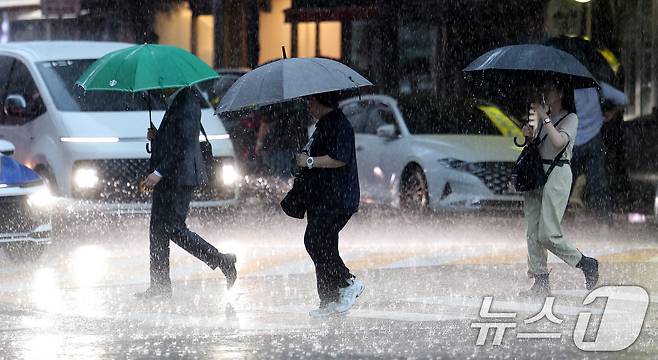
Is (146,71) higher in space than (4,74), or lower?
higher

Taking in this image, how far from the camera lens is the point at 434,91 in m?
31.2

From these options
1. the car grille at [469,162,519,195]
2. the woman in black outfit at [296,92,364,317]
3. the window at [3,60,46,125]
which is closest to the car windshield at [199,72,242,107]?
the window at [3,60,46,125]

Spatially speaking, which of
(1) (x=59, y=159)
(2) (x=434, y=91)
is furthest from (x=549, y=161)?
(2) (x=434, y=91)

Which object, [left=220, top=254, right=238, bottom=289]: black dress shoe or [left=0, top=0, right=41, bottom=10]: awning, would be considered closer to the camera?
[left=220, top=254, right=238, bottom=289]: black dress shoe

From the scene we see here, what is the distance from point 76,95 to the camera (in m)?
15.9

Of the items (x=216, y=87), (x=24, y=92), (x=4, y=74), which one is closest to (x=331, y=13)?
(x=216, y=87)

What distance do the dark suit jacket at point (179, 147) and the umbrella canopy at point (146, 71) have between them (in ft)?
0.58

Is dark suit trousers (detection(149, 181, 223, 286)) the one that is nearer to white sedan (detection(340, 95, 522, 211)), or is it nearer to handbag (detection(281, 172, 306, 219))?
handbag (detection(281, 172, 306, 219))

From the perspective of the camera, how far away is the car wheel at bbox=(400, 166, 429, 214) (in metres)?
17.4

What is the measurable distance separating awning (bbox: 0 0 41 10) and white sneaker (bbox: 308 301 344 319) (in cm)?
3127

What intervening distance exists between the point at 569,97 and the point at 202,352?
141 inches

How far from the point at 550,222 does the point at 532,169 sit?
0.38 metres

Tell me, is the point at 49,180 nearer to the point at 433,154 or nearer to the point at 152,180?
the point at 433,154

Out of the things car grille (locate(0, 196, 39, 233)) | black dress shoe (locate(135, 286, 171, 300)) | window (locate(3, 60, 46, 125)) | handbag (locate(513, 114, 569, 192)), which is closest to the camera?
handbag (locate(513, 114, 569, 192))
